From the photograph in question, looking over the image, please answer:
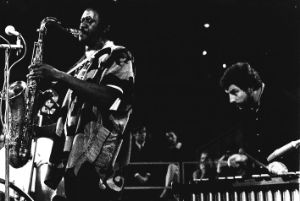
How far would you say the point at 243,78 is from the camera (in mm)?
4113

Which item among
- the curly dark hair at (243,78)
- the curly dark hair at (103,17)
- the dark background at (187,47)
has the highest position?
the dark background at (187,47)

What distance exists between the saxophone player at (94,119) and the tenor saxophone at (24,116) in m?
0.74

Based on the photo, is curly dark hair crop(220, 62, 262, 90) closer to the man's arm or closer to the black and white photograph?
the black and white photograph

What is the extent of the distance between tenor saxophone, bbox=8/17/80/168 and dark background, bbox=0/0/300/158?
7.90ft

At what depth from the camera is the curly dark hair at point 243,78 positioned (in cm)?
402

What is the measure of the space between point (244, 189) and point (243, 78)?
1.40m

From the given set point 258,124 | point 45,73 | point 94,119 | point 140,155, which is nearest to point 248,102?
point 258,124

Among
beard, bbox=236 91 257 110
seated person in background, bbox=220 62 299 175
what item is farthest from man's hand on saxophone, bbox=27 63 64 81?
beard, bbox=236 91 257 110

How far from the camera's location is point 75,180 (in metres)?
2.69

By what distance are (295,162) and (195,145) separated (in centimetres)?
938

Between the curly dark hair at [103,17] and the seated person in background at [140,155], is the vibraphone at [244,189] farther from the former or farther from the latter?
the seated person in background at [140,155]

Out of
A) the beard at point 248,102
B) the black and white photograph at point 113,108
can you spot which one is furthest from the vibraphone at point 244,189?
the beard at point 248,102

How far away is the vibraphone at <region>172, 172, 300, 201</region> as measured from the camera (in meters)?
2.86

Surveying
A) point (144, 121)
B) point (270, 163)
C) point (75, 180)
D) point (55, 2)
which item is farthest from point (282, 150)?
point (144, 121)
